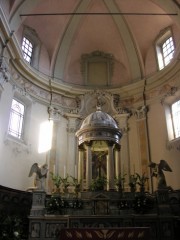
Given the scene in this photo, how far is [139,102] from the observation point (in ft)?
49.3

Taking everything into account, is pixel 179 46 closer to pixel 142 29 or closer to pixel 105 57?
pixel 142 29

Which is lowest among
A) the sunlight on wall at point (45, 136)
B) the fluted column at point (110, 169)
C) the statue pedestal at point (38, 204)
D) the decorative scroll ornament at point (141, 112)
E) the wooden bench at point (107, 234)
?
the wooden bench at point (107, 234)

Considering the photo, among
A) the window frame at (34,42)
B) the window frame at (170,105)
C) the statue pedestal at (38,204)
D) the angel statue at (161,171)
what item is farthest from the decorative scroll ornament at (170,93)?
the statue pedestal at (38,204)

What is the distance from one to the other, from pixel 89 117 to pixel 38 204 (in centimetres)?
449

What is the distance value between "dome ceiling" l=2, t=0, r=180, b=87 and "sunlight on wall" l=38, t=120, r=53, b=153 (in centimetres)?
275

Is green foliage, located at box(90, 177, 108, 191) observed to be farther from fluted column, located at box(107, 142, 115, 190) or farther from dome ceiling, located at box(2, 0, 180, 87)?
dome ceiling, located at box(2, 0, 180, 87)

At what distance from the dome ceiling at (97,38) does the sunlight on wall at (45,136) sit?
Result: 275 cm

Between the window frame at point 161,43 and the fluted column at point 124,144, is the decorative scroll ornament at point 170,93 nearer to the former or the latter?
the window frame at point 161,43

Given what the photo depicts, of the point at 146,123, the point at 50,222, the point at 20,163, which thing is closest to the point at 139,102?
the point at 146,123

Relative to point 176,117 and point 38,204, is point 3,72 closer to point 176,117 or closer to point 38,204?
point 38,204

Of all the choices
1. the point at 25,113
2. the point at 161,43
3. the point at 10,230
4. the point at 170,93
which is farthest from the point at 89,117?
the point at 161,43

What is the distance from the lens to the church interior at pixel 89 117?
949 centimetres

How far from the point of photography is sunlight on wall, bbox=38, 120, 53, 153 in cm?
1361

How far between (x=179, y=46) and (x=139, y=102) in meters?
3.52
